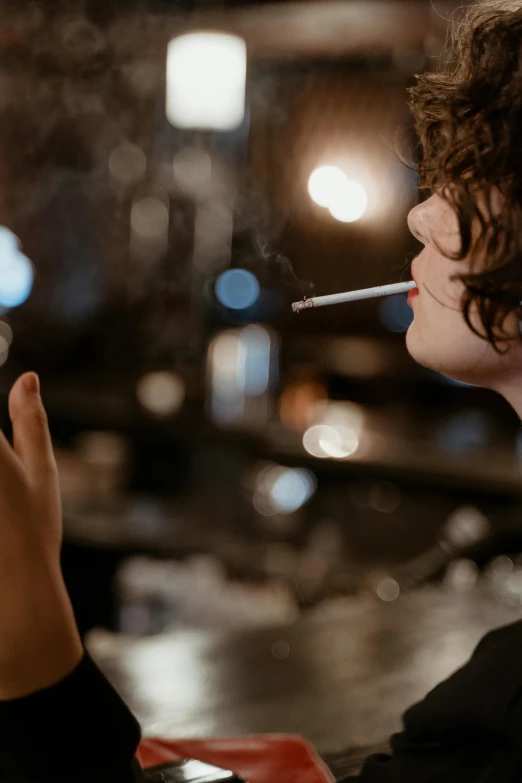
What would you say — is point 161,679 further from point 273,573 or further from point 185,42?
point 273,573

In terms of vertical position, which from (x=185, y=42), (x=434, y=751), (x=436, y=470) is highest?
(x=185, y=42)

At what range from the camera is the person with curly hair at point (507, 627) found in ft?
2.09

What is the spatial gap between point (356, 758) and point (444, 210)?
589 mm

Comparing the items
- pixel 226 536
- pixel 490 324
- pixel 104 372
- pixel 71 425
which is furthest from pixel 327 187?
pixel 104 372

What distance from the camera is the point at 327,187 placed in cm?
100

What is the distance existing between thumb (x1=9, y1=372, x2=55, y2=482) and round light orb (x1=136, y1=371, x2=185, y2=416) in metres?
2.45

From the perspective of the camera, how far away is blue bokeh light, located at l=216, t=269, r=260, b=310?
2.89 metres

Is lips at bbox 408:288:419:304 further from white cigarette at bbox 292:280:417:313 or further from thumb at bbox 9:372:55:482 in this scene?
thumb at bbox 9:372:55:482

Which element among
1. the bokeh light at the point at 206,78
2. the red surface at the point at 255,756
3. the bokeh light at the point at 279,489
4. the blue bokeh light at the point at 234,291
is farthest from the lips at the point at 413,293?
the bokeh light at the point at 279,489

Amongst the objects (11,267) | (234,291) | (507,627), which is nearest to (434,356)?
(507,627)

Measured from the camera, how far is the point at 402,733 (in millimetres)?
782

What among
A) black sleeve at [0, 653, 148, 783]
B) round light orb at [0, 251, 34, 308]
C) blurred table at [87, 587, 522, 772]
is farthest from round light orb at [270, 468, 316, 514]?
black sleeve at [0, 653, 148, 783]

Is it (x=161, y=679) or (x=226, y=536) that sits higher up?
(x=161, y=679)

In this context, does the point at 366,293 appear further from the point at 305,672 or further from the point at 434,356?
the point at 305,672
